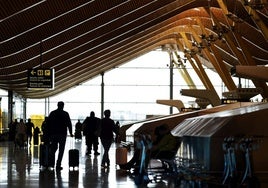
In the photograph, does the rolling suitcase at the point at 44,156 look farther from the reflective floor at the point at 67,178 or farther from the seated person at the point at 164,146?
the seated person at the point at 164,146

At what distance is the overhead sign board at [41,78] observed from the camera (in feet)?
91.5

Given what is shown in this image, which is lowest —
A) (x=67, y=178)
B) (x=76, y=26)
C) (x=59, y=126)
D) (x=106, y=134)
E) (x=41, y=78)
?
(x=67, y=178)

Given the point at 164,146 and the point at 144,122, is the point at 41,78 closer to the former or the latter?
the point at 144,122

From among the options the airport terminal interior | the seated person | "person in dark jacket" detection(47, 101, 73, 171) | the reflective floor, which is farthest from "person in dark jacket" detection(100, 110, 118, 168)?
the seated person

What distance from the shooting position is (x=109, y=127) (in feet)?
61.8

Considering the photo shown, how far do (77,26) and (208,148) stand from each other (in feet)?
54.0

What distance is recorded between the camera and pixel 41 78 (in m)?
28.1

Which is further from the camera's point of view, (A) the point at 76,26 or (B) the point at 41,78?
(A) the point at 76,26

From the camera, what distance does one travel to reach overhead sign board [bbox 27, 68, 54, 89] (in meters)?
27.9

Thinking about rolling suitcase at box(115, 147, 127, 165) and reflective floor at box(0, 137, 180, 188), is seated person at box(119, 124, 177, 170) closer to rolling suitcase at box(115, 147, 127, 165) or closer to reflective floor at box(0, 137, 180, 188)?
reflective floor at box(0, 137, 180, 188)

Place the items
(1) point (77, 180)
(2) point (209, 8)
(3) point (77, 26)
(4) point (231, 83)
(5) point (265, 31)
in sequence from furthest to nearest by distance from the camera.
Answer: (4) point (231, 83)
(2) point (209, 8)
(5) point (265, 31)
(3) point (77, 26)
(1) point (77, 180)

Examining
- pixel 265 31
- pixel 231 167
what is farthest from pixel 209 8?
pixel 231 167

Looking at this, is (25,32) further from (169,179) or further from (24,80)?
(24,80)

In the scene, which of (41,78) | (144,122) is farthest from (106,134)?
(144,122)
